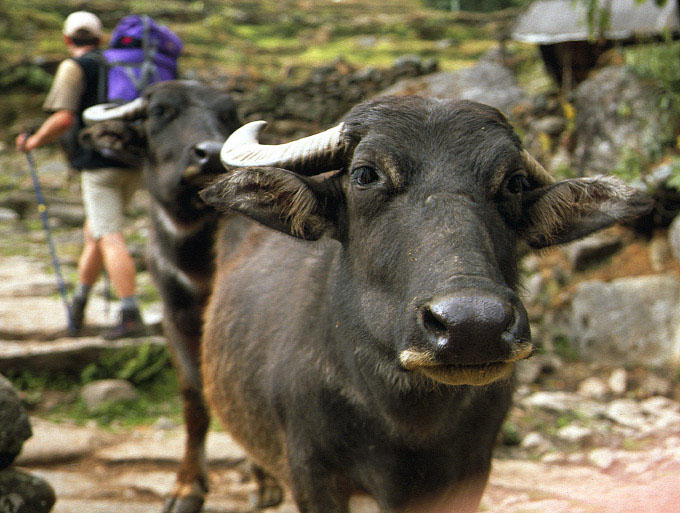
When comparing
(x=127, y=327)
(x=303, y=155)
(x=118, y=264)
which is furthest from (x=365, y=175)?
(x=127, y=327)

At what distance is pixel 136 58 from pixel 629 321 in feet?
17.1

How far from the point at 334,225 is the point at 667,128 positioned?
19.8 ft

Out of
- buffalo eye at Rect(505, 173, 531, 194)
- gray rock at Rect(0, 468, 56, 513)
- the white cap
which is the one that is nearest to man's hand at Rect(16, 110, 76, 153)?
the white cap

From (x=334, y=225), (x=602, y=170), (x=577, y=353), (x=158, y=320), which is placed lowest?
(x=577, y=353)

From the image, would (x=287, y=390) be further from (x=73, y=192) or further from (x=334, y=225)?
(x=73, y=192)

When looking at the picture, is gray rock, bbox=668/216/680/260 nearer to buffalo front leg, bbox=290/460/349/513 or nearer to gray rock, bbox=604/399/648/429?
gray rock, bbox=604/399/648/429

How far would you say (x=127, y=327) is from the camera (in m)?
6.10

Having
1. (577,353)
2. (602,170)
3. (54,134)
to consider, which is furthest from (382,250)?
(602,170)

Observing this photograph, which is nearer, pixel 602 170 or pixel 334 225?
pixel 334 225

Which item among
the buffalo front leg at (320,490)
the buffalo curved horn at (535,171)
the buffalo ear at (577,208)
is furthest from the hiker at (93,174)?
the buffalo ear at (577,208)

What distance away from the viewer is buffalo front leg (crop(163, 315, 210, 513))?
4.59 meters

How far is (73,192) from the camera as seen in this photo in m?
12.0

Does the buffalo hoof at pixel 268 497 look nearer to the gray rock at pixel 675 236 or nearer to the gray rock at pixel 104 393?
the gray rock at pixel 104 393

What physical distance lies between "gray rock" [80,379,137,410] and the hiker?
0.42 meters
